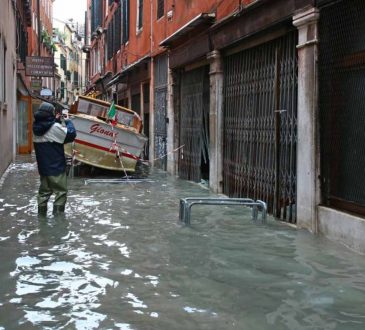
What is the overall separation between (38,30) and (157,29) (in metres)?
18.8

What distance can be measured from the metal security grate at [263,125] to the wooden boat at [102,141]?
4.02m

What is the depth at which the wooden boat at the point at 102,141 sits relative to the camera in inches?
577

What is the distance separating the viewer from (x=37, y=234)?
24.4 feet

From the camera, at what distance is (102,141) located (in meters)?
14.8

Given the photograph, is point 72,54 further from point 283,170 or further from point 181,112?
point 283,170

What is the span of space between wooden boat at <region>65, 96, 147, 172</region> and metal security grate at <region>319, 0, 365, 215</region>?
8173 mm

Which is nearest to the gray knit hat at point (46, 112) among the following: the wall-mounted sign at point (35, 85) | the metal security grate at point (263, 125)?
the metal security grate at point (263, 125)

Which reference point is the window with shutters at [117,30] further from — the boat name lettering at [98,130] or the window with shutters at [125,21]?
the boat name lettering at [98,130]

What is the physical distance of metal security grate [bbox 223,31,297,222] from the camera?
8.47 m

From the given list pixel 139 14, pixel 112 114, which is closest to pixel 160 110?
pixel 112 114

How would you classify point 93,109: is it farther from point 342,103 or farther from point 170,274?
point 170,274

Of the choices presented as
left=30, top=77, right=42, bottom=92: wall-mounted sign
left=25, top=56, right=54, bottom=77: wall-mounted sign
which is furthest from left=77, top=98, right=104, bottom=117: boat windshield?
left=30, top=77, right=42, bottom=92: wall-mounted sign

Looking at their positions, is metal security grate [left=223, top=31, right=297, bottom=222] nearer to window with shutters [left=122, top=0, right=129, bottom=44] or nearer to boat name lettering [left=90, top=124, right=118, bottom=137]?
boat name lettering [left=90, top=124, right=118, bottom=137]

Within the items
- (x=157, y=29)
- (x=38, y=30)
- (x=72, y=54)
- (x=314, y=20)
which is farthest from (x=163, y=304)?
(x=72, y=54)
